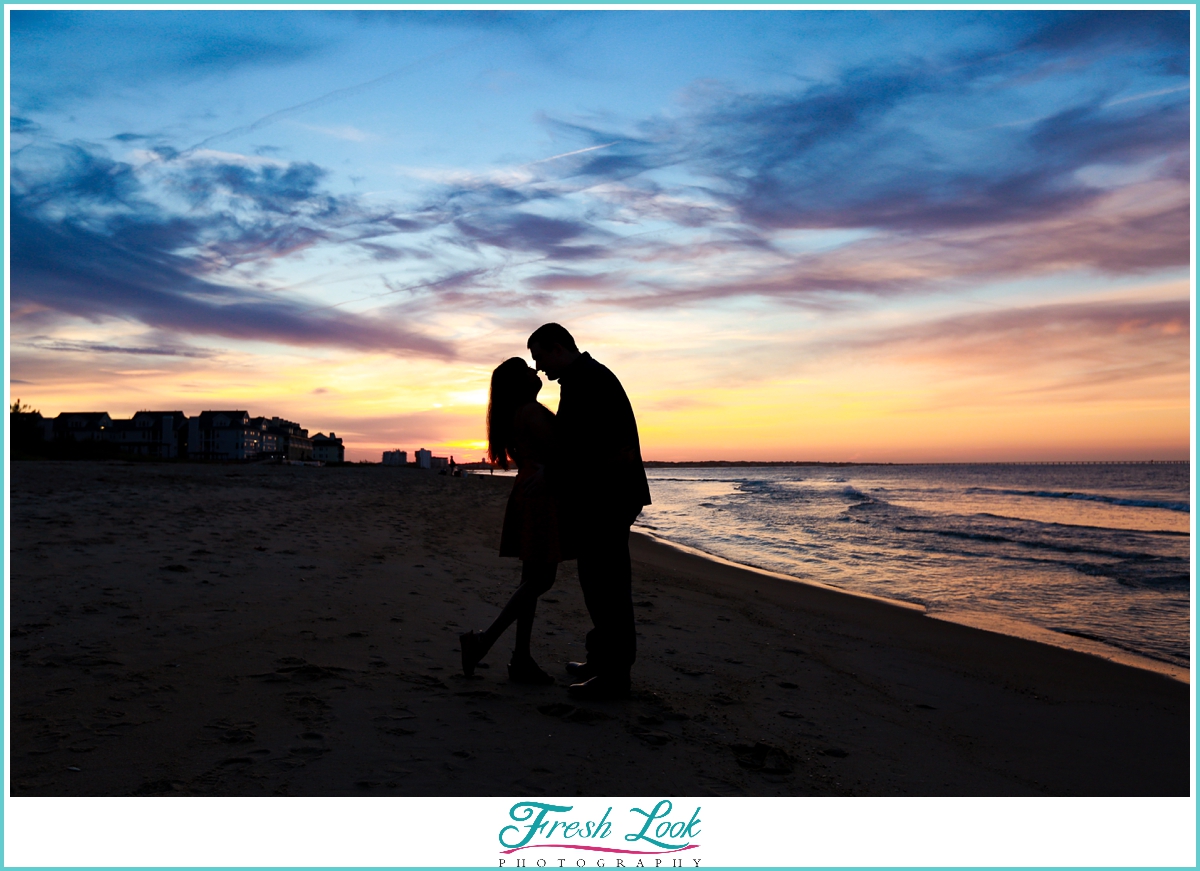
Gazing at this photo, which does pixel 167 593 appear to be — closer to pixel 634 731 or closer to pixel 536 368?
pixel 536 368

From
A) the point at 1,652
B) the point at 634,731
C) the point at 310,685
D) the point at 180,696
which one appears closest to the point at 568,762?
the point at 634,731

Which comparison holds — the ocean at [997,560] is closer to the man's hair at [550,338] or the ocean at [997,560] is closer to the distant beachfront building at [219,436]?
the man's hair at [550,338]

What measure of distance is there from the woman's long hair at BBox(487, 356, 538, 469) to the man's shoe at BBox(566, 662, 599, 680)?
1.33 meters

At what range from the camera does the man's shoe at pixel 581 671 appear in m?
4.09

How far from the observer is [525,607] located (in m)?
4.08

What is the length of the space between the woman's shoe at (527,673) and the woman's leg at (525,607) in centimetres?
7

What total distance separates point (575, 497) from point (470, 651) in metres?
1.15

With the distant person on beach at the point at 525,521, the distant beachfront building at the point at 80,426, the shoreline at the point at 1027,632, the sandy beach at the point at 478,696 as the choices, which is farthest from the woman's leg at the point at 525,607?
the distant beachfront building at the point at 80,426

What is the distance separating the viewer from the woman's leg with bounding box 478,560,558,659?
403 cm

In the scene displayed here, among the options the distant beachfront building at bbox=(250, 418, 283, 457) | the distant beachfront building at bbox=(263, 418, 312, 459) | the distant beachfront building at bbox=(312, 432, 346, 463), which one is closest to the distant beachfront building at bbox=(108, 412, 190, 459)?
the distant beachfront building at bbox=(250, 418, 283, 457)

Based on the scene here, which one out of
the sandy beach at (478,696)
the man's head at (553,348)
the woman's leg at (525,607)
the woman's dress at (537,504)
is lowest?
the sandy beach at (478,696)

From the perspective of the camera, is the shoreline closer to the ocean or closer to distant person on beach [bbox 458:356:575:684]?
the ocean

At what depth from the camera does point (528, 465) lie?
411cm

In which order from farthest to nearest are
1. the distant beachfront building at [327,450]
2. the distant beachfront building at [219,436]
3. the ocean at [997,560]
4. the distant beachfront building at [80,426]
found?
the distant beachfront building at [327,450]
the distant beachfront building at [219,436]
the distant beachfront building at [80,426]
the ocean at [997,560]
